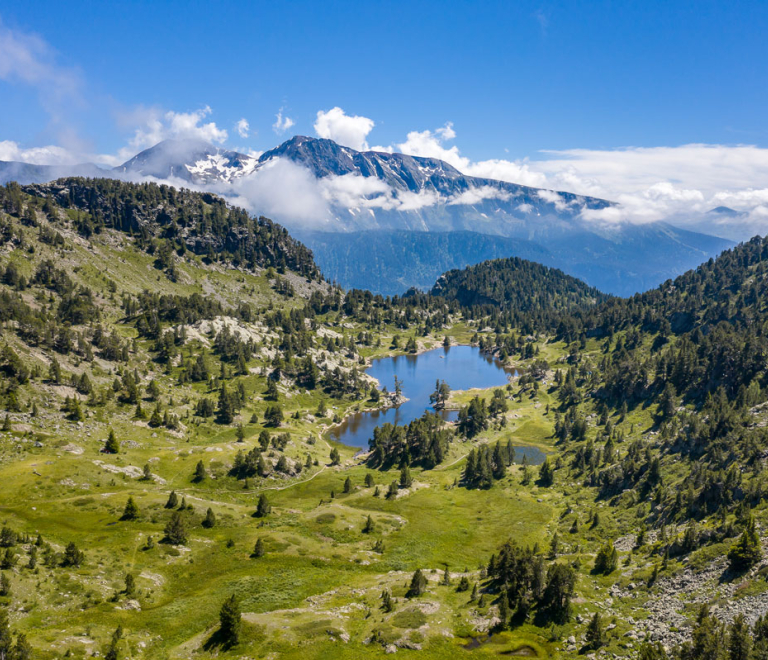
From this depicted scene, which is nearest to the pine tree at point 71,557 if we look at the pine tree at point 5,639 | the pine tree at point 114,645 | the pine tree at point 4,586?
the pine tree at point 4,586

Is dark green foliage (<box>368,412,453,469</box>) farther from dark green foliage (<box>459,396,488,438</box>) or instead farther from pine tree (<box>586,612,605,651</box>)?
pine tree (<box>586,612,605,651</box>)

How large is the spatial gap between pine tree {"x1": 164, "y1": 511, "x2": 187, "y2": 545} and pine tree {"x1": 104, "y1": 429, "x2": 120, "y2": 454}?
51261 mm

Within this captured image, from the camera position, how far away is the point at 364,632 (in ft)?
214

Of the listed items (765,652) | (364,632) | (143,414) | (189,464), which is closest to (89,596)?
(364,632)

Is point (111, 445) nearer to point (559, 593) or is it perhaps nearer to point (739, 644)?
point (559, 593)

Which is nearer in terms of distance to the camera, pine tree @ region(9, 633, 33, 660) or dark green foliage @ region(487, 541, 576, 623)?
pine tree @ region(9, 633, 33, 660)

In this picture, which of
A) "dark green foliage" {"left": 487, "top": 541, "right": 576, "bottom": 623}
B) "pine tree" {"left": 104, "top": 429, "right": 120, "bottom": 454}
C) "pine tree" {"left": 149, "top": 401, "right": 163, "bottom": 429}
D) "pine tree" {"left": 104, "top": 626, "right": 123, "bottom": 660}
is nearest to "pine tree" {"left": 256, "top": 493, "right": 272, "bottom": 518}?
"pine tree" {"left": 104, "top": 429, "right": 120, "bottom": 454}

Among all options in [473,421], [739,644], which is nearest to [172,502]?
[739,644]

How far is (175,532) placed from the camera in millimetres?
89250

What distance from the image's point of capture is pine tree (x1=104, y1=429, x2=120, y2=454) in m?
129

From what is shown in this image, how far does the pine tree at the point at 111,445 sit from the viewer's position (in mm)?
129000

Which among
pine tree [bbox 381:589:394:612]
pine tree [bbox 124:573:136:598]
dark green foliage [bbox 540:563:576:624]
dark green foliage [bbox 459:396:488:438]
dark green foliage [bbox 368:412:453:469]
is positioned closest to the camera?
dark green foliage [bbox 540:563:576:624]

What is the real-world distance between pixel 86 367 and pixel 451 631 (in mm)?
161352

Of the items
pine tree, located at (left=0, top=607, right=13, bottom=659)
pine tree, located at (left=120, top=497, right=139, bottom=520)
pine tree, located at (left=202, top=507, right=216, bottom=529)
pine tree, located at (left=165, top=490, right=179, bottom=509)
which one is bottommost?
pine tree, located at (left=202, top=507, right=216, bottom=529)
